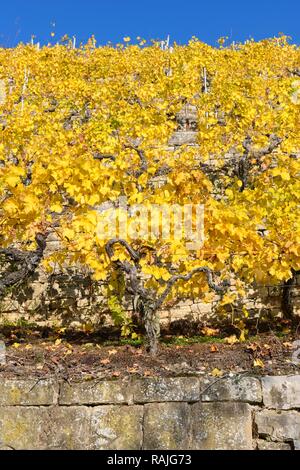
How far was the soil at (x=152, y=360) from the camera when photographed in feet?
15.0

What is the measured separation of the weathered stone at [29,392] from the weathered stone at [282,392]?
6.27ft

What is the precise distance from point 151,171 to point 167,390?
128 inches

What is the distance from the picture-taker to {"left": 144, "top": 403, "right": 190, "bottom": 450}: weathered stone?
420 cm

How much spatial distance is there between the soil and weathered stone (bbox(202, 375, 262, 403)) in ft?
0.48

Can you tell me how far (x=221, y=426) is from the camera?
4191 mm

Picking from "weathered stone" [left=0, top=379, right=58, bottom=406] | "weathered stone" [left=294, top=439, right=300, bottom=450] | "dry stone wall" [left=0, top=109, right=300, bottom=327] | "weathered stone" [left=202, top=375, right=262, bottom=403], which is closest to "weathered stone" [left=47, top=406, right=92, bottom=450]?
"weathered stone" [left=0, top=379, right=58, bottom=406]

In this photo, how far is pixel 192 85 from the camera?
40.6 feet

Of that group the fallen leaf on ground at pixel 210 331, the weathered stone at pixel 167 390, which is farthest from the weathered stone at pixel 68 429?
the fallen leaf on ground at pixel 210 331

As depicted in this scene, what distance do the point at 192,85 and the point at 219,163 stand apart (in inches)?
149

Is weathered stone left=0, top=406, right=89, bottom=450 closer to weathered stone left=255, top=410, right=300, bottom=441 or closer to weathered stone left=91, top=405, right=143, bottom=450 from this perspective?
weathered stone left=91, top=405, right=143, bottom=450

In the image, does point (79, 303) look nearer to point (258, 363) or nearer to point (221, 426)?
point (258, 363)

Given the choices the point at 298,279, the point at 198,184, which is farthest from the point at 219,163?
the point at 198,184

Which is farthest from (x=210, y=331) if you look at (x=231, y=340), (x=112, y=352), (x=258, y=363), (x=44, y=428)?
(x=44, y=428)
